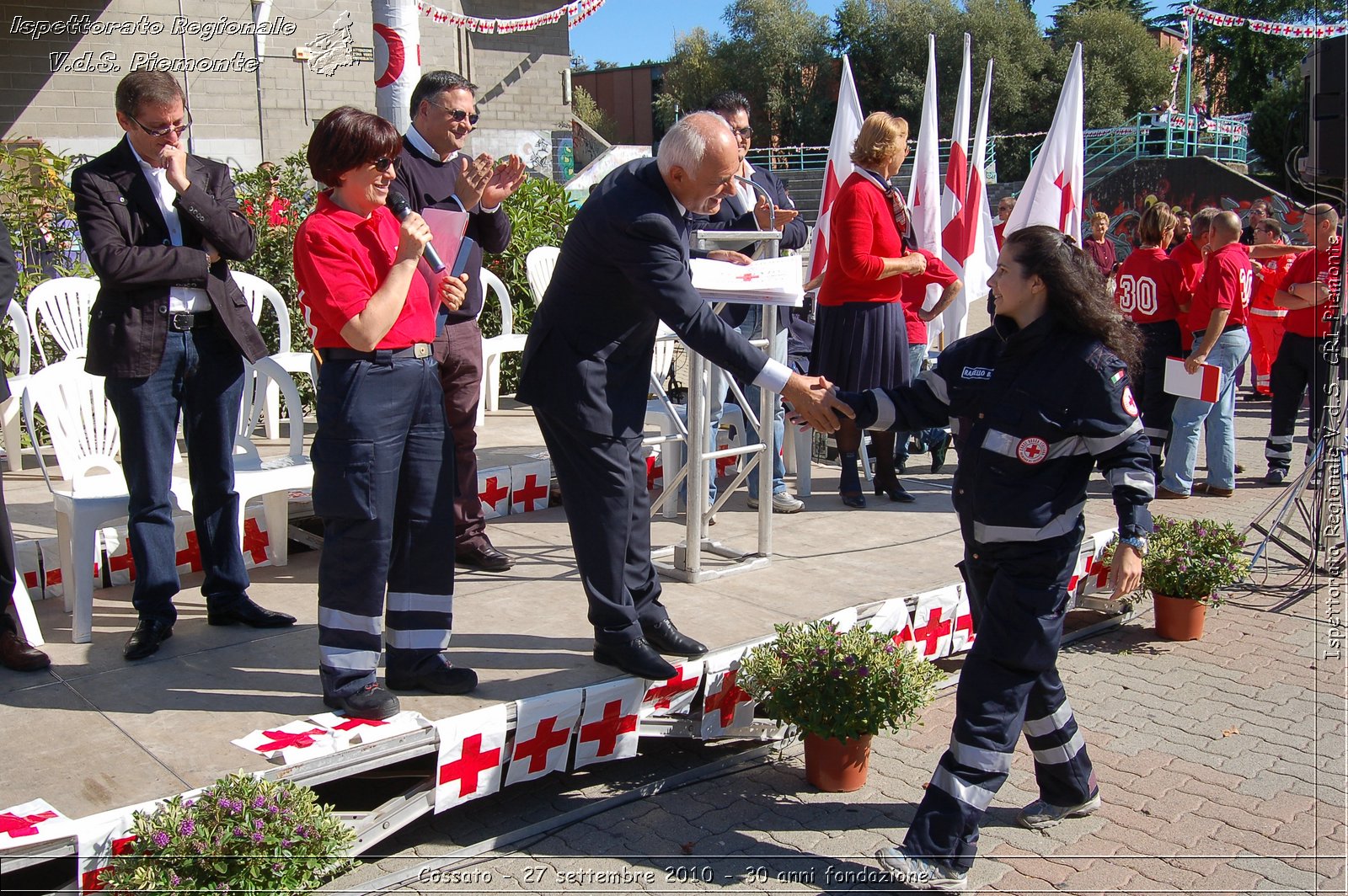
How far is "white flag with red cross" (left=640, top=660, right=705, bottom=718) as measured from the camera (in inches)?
155

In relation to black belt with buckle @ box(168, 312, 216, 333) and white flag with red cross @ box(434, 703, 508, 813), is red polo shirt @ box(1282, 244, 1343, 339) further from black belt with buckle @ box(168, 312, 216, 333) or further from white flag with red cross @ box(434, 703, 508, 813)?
black belt with buckle @ box(168, 312, 216, 333)

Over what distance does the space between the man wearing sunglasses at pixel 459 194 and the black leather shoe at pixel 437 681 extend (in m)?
0.89

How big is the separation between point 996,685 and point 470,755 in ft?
5.25

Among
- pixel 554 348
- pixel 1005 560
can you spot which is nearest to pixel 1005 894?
pixel 1005 560

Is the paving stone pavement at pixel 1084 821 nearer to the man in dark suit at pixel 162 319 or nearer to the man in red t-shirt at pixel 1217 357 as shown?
the man in dark suit at pixel 162 319

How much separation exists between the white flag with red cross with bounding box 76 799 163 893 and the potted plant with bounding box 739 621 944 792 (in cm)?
199

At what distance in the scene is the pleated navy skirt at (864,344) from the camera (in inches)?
253

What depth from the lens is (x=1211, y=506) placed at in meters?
7.89

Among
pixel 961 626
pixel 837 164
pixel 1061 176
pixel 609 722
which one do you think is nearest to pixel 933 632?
pixel 961 626

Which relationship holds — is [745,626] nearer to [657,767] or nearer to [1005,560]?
[657,767]

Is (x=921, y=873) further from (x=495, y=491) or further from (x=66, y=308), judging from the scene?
(x=66, y=308)

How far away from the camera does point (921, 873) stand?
3186 mm

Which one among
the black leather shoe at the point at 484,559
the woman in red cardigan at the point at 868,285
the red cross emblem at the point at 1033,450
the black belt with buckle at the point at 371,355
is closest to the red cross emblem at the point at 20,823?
the black belt with buckle at the point at 371,355

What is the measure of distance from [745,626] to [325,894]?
195 cm
